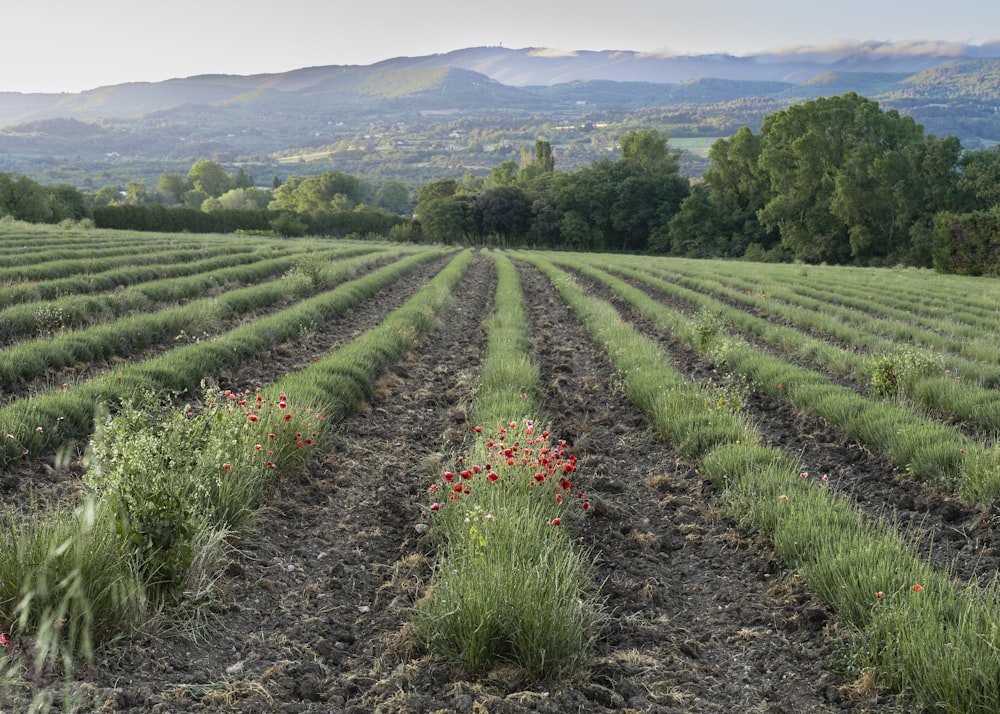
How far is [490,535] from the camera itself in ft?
14.3

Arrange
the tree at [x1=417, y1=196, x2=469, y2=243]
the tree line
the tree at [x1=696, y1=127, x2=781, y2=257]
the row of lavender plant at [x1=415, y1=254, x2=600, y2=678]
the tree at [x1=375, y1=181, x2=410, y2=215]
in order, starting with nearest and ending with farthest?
1. the row of lavender plant at [x1=415, y1=254, x2=600, y2=678]
2. the tree line
3. the tree at [x1=696, y1=127, x2=781, y2=257]
4. the tree at [x1=417, y1=196, x2=469, y2=243]
5. the tree at [x1=375, y1=181, x2=410, y2=215]

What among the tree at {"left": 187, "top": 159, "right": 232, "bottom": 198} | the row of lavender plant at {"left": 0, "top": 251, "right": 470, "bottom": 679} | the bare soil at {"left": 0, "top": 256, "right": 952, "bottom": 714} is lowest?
the bare soil at {"left": 0, "top": 256, "right": 952, "bottom": 714}

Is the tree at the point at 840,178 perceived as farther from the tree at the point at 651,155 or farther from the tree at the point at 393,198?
the tree at the point at 393,198

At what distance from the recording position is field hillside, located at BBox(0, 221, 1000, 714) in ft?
11.5

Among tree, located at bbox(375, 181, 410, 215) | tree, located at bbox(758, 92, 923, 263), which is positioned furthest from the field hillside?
tree, located at bbox(375, 181, 410, 215)

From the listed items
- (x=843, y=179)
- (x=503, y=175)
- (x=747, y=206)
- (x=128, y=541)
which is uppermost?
(x=503, y=175)

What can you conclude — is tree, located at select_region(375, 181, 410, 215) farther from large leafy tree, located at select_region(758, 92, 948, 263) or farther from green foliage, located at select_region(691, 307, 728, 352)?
green foliage, located at select_region(691, 307, 728, 352)

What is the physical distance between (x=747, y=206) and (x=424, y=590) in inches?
2844

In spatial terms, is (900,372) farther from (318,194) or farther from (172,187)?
(172,187)

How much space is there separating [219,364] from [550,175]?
8614 centimetres

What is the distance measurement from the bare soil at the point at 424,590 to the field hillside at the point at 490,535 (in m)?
0.02

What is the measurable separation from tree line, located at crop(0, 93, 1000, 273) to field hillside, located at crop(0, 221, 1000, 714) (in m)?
35.4

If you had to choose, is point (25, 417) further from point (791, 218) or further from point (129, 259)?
point (791, 218)

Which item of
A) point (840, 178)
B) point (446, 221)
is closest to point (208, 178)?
point (446, 221)
